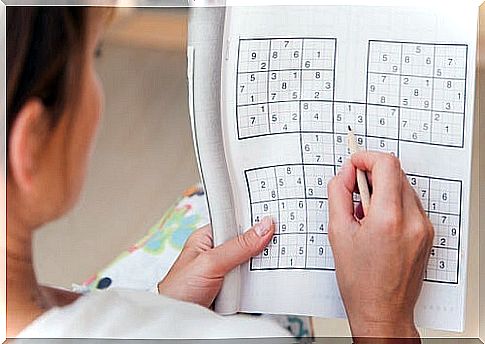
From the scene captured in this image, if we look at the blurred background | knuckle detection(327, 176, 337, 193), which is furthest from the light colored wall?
knuckle detection(327, 176, 337, 193)

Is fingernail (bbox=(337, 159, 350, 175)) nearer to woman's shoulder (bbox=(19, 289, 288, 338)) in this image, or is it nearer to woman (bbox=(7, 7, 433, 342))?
woman (bbox=(7, 7, 433, 342))

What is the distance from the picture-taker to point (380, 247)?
78 centimetres

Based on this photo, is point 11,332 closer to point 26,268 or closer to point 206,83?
point 26,268

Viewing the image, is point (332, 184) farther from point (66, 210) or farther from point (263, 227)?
point (66, 210)

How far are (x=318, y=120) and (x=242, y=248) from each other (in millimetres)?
128

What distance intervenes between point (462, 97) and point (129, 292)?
33 cm

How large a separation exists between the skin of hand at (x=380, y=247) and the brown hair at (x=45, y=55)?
0.25 m

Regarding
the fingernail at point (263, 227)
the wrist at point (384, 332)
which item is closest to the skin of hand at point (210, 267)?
the fingernail at point (263, 227)

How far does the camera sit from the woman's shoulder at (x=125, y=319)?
31.4 inches

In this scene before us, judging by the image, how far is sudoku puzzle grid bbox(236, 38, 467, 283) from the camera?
80 cm

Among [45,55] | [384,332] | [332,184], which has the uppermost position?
[45,55]

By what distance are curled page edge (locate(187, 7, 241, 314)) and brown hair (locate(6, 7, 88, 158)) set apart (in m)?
0.10

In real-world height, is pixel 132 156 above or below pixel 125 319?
above

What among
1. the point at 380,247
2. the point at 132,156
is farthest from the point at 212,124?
the point at 380,247
